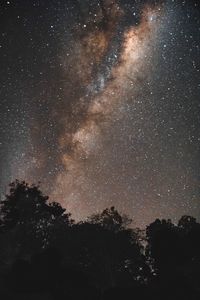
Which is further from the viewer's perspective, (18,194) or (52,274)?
(18,194)

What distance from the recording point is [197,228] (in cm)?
4562

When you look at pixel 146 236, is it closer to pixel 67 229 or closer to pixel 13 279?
pixel 67 229

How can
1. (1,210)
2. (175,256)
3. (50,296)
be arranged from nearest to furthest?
(50,296)
(175,256)
(1,210)

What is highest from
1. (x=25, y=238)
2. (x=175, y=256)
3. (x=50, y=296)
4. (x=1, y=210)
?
(x=1, y=210)

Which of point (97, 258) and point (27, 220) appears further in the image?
point (27, 220)

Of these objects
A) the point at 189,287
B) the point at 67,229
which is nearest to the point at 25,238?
the point at 67,229

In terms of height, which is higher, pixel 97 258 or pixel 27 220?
pixel 27 220

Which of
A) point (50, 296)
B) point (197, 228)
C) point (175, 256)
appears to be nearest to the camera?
point (50, 296)

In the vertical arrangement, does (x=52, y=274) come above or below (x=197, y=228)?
below

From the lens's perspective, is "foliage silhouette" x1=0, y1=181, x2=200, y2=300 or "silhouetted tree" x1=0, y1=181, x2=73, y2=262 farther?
"silhouetted tree" x1=0, y1=181, x2=73, y2=262

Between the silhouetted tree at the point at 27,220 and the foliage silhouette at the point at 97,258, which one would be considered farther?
the silhouetted tree at the point at 27,220

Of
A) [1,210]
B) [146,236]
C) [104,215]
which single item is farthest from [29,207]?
[146,236]

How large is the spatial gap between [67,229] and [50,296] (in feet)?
42.1

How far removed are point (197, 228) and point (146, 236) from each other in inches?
225
